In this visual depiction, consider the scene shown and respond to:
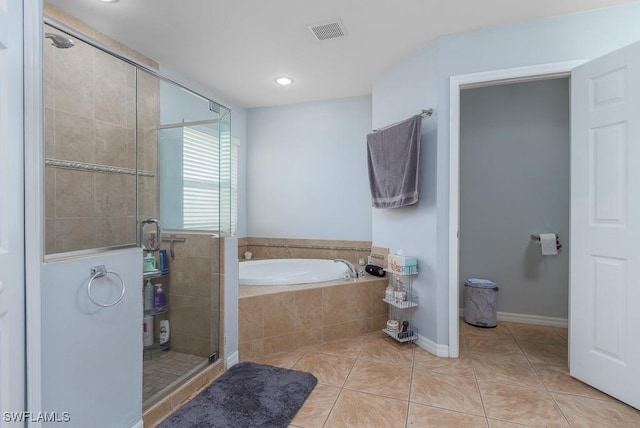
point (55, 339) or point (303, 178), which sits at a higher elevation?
point (303, 178)

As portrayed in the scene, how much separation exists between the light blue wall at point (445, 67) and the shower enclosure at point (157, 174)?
1552 millimetres

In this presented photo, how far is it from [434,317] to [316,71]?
7.87 ft

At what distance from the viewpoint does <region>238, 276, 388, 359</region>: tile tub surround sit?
2.36 meters

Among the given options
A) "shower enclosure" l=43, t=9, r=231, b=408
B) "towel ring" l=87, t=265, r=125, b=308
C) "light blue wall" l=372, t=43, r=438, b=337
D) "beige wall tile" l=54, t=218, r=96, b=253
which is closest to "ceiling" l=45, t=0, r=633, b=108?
"light blue wall" l=372, t=43, r=438, b=337

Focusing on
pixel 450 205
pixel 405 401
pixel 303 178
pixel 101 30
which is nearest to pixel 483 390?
pixel 405 401

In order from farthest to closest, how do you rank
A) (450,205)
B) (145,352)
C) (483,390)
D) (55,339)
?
(450,205) < (483,390) < (145,352) < (55,339)

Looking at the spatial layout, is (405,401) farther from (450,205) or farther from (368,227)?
(368,227)

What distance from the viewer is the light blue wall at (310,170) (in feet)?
11.6

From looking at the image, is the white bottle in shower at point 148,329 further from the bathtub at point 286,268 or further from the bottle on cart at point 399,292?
the bottle on cart at point 399,292

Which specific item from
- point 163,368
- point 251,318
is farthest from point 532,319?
point 163,368

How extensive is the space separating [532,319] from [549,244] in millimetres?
771

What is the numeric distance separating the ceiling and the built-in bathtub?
1.92 metres

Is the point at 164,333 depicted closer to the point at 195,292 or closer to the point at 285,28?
the point at 195,292

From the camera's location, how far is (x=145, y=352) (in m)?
1.74
